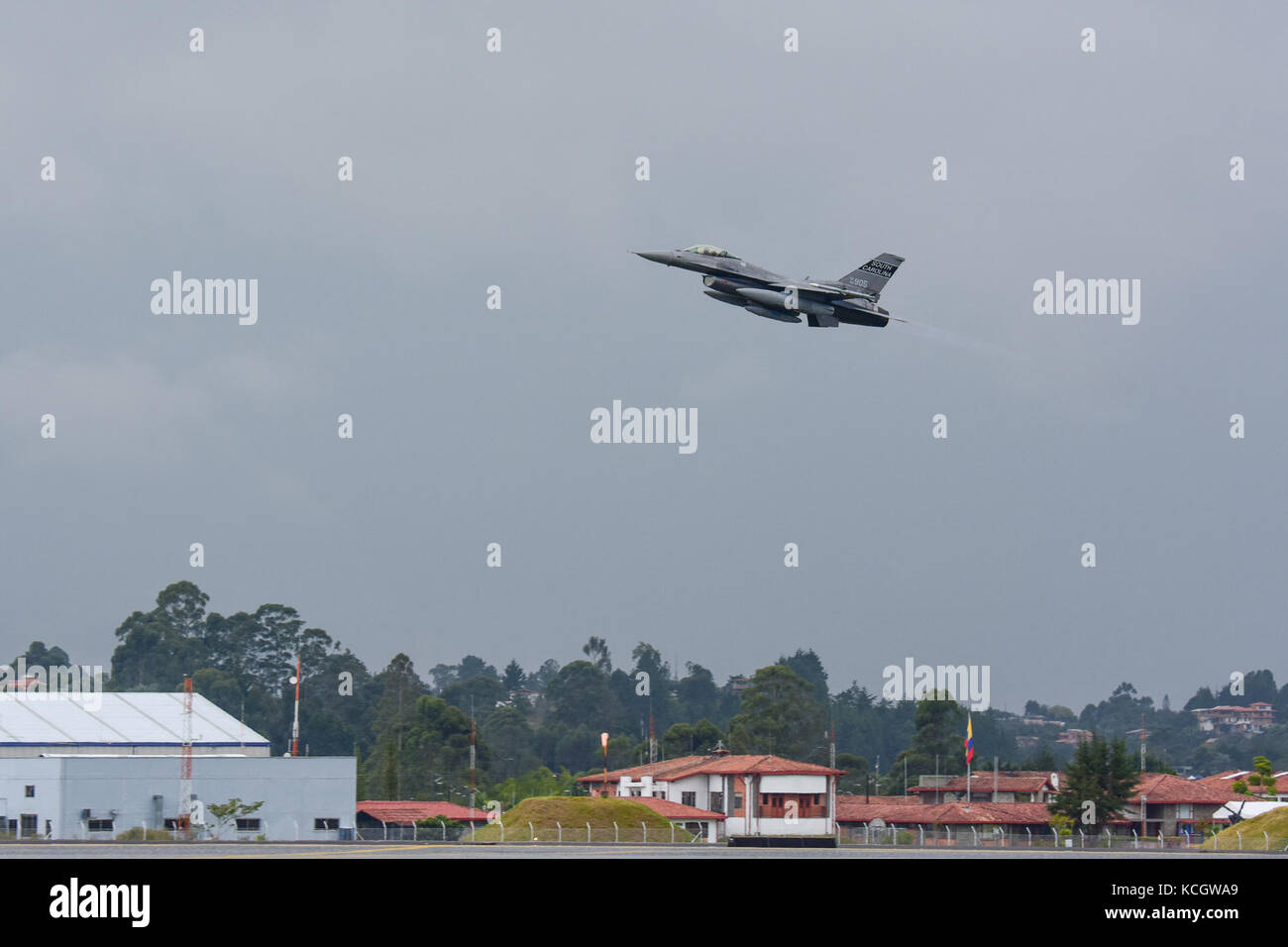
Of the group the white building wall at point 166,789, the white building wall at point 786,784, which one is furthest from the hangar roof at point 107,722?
the white building wall at point 786,784

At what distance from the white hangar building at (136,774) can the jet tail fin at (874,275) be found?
141 ft

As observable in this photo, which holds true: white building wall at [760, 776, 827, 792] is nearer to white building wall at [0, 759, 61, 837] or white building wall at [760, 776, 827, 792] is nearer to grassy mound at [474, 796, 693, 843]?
grassy mound at [474, 796, 693, 843]

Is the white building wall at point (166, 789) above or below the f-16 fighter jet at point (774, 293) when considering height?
below

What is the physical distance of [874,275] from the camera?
74.0 metres

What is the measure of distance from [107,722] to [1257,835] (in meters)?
70.7

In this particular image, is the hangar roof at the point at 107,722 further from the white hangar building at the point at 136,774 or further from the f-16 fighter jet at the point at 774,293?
the f-16 fighter jet at the point at 774,293

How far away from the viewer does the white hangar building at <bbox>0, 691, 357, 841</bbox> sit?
286 feet

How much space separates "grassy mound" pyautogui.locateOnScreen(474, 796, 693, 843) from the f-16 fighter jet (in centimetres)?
3158

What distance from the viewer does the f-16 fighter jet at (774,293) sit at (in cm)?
6875
